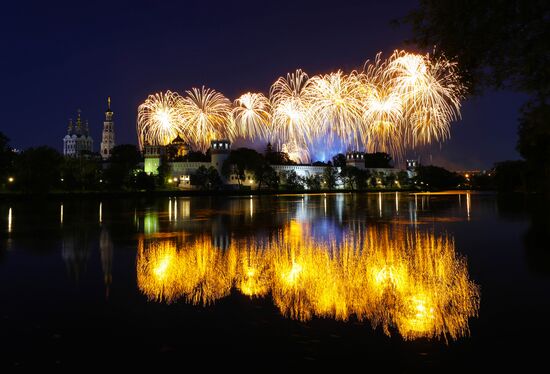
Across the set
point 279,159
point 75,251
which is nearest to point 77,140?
point 279,159

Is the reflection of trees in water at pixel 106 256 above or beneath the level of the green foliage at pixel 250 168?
beneath

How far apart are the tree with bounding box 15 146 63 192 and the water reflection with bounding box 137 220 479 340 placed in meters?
46.4

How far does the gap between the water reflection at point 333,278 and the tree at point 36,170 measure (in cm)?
4637

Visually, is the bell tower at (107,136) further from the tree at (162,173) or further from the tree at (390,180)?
the tree at (390,180)

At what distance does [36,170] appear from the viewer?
56.4 m

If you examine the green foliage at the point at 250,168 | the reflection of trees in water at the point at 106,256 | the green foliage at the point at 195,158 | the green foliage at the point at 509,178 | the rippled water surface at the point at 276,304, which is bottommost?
the rippled water surface at the point at 276,304

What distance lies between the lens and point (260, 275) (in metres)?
9.87

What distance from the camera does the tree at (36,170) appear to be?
183 ft

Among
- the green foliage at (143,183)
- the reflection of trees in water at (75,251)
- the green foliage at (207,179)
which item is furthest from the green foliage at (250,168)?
the reflection of trees in water at (75,251)

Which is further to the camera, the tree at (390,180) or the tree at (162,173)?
the tree at (390,180)

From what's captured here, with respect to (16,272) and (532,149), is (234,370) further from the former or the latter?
(532,149)

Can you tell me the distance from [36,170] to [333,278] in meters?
54.8

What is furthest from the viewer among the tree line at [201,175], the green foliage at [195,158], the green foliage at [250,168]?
the green foliage at [195,158]

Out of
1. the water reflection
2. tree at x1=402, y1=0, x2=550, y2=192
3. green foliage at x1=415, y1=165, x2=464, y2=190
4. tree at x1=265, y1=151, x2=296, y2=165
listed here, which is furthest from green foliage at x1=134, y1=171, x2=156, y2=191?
green foliage at x1=415, y1=165, x2=464, y2=190
